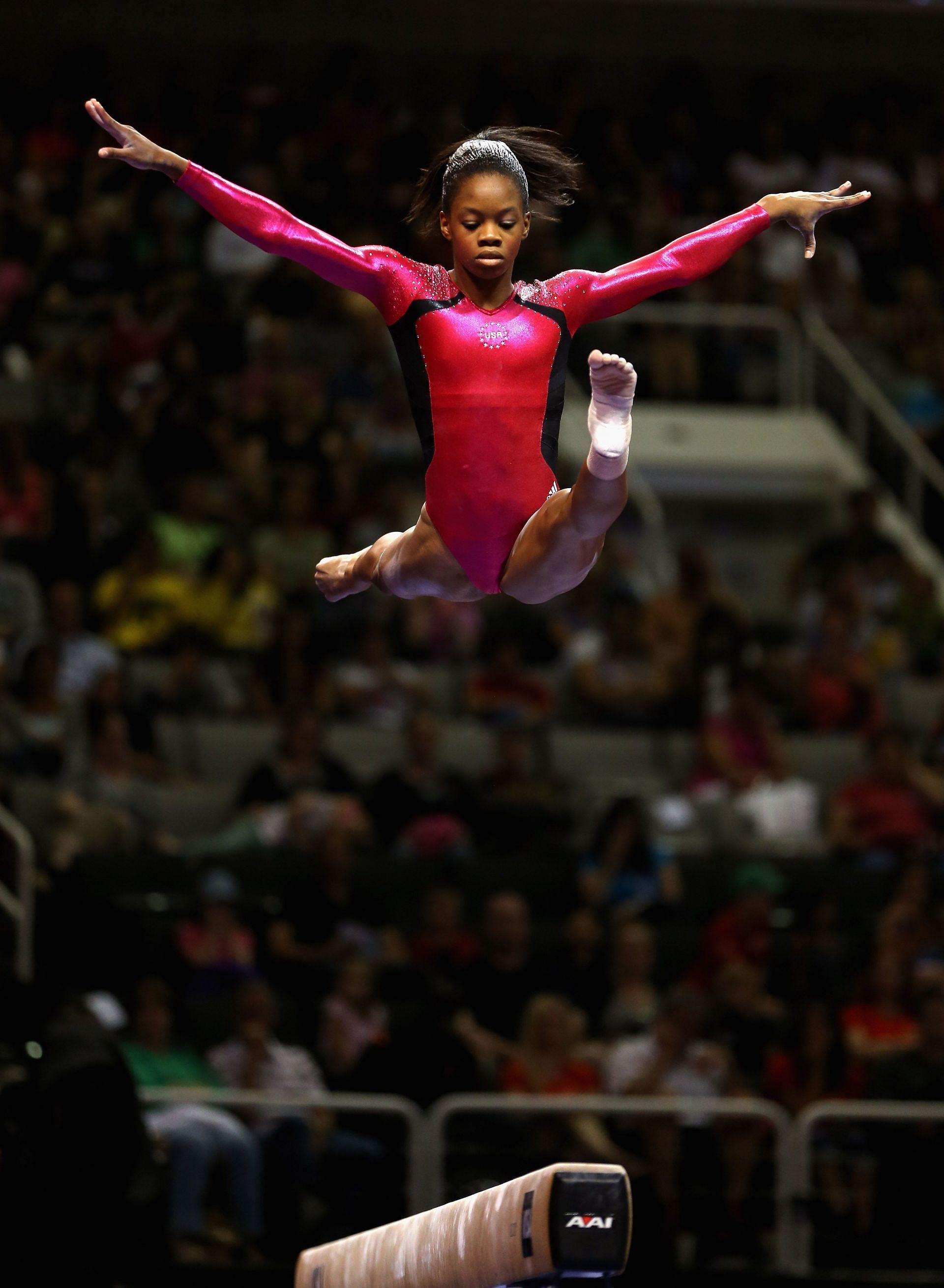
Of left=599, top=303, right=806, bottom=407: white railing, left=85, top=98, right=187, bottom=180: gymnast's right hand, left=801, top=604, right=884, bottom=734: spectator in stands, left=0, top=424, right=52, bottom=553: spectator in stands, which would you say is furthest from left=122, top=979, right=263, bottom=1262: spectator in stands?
left=599, top=303, right=806, bottom=407: white railing

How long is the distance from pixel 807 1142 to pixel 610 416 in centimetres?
323

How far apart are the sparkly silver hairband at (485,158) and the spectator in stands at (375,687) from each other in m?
5.06

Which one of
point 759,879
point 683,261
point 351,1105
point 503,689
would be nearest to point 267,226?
point 683,261

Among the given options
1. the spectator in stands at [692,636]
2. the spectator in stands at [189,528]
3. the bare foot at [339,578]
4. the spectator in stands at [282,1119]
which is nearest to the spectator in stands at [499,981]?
the spectator in stands at [282,1119]

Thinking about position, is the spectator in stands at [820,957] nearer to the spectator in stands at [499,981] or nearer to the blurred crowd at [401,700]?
the blurred crowd at [401,700]

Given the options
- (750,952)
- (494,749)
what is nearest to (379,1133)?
(750,952)

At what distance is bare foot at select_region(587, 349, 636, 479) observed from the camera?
12.5ft

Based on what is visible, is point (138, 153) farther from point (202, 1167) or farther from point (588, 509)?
point (202, 1167)

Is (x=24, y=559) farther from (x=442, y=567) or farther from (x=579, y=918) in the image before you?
(x=442, y=567)

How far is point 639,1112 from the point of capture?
6.39 m

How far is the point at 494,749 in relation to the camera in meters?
9.01

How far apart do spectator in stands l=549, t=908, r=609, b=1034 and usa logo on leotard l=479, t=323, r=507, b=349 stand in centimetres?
363

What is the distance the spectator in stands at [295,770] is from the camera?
8273 mm

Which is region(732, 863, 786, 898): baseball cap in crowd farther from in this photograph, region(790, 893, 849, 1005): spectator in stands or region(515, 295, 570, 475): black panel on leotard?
region(515, 295, 570, 475): black panel on leotard
